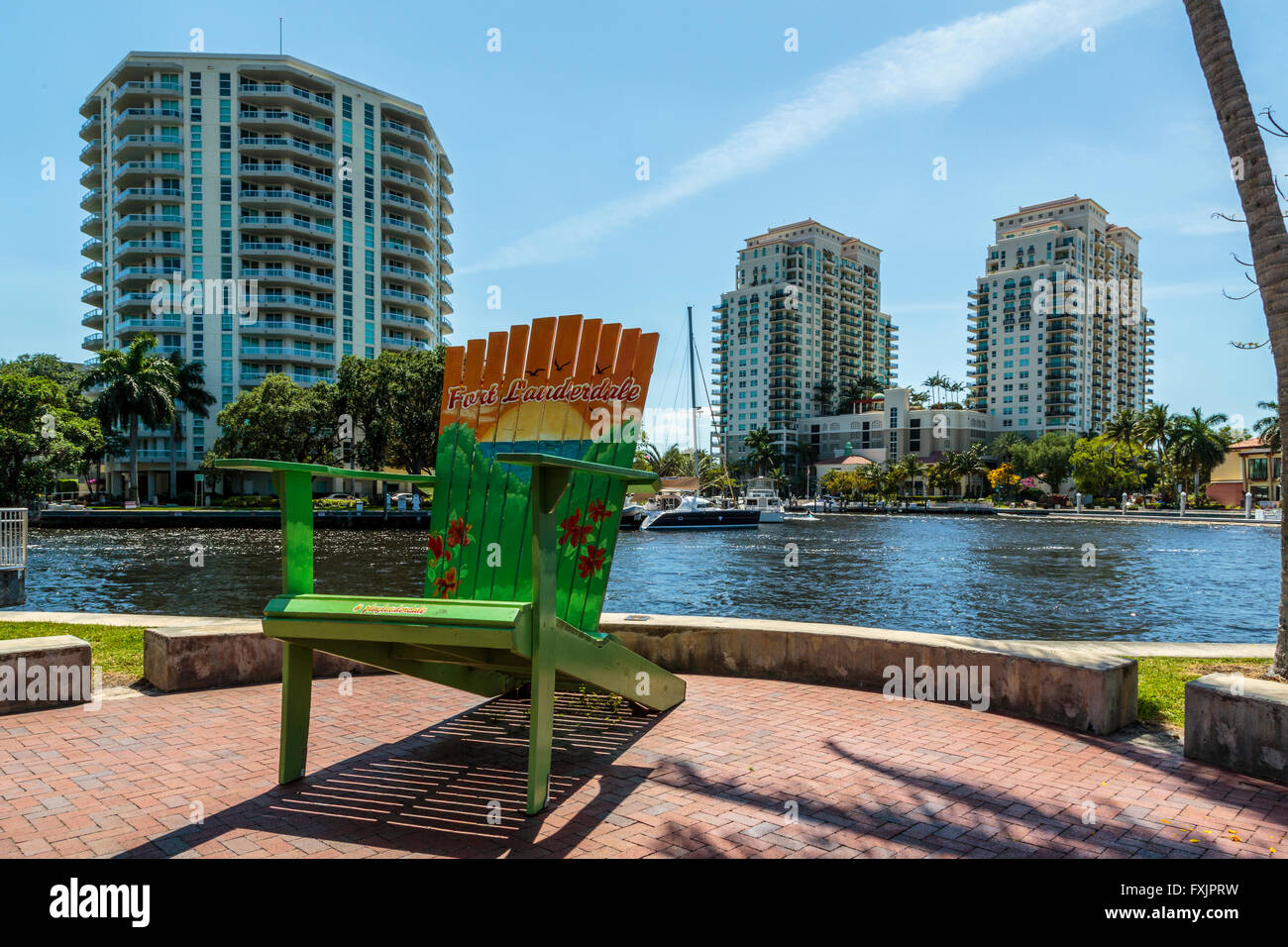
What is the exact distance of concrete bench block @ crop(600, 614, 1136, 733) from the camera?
14.4 feet

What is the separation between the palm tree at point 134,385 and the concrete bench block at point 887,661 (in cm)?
5863

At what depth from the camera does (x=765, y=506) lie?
7588 cm

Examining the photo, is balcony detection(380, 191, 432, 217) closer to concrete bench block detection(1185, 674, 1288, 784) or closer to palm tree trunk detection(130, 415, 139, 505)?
palm tree trunk detection(130, 415, 139, 505)

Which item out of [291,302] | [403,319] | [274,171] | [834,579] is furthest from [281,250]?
[834,579]

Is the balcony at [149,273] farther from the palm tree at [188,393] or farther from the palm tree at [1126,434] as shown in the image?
the palm tree at [1126,434]

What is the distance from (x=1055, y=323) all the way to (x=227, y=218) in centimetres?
11693

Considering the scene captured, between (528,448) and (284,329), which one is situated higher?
(284,329)

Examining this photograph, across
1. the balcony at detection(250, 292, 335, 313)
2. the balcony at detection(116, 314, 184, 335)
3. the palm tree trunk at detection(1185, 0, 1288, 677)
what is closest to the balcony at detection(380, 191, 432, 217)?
the balcony at detection(250, 292, 335, 313)

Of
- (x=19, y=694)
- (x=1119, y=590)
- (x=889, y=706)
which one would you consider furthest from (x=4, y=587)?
(x=1119, y=590)

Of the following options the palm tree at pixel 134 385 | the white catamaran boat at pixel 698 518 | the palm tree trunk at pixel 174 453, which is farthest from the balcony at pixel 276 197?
the white catamaran boat at pixel 698 518

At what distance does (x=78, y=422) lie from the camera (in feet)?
128

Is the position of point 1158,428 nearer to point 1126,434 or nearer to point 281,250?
point 1126,434

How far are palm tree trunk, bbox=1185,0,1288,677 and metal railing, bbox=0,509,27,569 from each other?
15.3 meters
